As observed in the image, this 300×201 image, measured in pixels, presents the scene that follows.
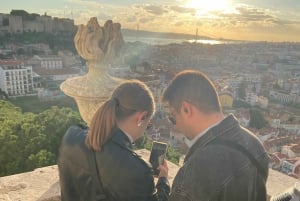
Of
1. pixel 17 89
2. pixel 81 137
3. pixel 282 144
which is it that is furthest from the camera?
pixel 17 89

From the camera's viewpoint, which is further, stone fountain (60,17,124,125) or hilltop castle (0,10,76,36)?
hilltop castle (0,10,76,36)

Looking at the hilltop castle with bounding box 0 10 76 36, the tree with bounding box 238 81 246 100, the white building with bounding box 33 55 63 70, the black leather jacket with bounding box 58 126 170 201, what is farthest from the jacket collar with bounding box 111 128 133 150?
the hilltop castle with bounding box 0 10 76 36

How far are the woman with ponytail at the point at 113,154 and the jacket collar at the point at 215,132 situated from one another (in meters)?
0.20

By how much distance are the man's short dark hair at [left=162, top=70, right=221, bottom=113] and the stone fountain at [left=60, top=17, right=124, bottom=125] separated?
1416mm

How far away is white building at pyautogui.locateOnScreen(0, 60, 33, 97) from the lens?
30.2m

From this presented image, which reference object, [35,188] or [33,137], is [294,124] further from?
[35,188]

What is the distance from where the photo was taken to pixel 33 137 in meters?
9.14

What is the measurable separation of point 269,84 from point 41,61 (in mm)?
30266

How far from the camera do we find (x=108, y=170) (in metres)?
1.31

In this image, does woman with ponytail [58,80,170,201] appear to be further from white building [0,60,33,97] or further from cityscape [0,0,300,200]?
white building [0,60,33,97]

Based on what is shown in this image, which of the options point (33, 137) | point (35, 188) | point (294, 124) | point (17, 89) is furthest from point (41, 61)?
point (35, 188)

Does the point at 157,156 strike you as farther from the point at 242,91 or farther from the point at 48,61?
the point at 242,91

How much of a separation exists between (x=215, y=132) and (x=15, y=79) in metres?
31.9

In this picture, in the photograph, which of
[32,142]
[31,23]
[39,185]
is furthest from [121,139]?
[31,23]
